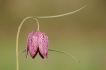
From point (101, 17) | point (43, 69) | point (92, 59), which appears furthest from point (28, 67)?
point (101, 17)

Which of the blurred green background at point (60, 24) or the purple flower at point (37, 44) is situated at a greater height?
the blurred green background at point (60, 24)

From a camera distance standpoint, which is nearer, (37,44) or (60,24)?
(37,44)

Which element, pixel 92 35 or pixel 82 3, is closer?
pixel 92 35

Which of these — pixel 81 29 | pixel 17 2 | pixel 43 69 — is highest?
pixel 17 2

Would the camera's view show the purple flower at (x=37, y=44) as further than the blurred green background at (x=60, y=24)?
No

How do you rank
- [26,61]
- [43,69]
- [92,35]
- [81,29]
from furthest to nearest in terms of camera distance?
[81,29] < [92,35] < [26,61] < [43,69]

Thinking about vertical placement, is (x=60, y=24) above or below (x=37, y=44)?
above

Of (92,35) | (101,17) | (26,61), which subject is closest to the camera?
(26,61)

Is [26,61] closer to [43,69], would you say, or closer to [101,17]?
[43,69]
